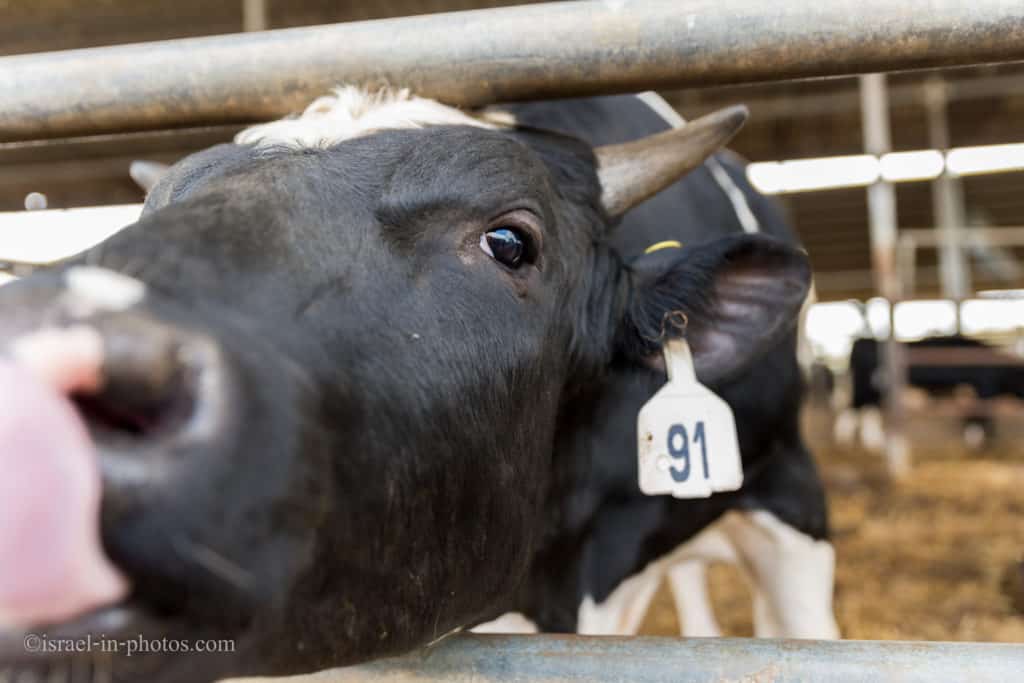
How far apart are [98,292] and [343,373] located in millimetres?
316

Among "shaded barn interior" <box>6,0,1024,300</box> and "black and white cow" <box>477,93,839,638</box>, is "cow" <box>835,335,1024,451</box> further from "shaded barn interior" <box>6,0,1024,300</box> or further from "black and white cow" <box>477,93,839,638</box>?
"black and white cow" <box>477,93,839,638</box>

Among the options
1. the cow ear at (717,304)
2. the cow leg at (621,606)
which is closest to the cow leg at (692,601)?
the cow leg at (621,606)

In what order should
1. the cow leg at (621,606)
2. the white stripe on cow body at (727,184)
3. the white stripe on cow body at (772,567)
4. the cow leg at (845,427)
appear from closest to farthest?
the cow leg at (621,606), the white stripe on cow body at (772,567), the white stripe on cow body at (727,184), the cow leg at (845,427)

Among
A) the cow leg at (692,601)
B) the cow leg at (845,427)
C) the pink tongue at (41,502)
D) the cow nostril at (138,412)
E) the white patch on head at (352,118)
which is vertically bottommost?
the cow leg at (692,601)

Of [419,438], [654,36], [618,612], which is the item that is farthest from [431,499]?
[618,612]

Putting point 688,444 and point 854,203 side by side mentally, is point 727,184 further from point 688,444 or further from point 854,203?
point 854,203

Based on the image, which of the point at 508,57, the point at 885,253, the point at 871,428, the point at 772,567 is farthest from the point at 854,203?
the point at 508,57

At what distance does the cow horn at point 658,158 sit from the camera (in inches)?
74.9

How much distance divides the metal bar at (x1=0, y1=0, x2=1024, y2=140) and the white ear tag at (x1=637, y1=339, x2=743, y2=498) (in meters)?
0.57

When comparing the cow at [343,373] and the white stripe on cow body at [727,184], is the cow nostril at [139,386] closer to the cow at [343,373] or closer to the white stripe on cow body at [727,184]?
the cow at [343,373]

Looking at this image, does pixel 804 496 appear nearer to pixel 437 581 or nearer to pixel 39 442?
pixel 437 581

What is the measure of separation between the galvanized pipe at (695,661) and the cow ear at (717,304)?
0.73 metres

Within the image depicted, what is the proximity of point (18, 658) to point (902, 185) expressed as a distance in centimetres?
1892

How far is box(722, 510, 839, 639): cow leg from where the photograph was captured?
2.88 metres
